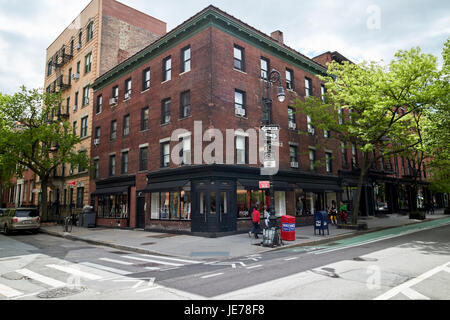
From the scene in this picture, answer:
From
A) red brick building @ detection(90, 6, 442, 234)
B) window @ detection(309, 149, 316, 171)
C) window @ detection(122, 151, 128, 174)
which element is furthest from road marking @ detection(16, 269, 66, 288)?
window @ detection(309, 149, 316, 171)

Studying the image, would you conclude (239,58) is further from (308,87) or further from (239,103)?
(308,87)

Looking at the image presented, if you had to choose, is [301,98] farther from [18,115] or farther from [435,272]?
[18,115]

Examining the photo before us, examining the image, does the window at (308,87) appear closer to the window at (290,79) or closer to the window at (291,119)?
the window at (290,79)

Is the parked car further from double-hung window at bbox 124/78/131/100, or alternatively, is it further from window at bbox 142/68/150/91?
window at bbox 142/68/150/91

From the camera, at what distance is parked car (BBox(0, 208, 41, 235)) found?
66.1ft

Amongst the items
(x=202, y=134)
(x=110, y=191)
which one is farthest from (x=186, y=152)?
(x=110, y=191)

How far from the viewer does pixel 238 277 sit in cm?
747

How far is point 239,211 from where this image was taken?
18484mm

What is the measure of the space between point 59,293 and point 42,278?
77.4 inches

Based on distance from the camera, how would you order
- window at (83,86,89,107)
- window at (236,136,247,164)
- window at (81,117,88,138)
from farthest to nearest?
window at (83,86,89,107), window at (81,117,88,138), window at (236,136,247,164)

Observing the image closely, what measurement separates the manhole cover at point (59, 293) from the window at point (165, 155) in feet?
46.5
